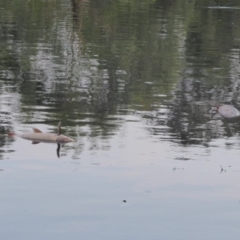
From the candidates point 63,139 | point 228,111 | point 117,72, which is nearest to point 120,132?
point 63,139

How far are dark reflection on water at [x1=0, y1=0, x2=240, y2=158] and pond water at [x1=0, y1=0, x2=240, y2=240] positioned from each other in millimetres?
28

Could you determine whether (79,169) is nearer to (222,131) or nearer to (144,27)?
(222,131)

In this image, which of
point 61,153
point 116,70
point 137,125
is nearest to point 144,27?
point 116,70

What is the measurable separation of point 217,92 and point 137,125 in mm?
3590

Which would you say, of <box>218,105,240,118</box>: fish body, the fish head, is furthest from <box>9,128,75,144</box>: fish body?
<box>218,105,240,118</box>: fish body

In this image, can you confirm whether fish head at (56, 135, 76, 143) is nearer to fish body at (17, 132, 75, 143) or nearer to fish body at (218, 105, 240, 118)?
fish body at (17, 132, 75, 143)

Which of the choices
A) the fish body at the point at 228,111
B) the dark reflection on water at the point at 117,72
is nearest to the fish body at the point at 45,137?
the dark reflection on water at the point at 117,72

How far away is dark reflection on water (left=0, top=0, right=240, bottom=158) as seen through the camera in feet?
42.0

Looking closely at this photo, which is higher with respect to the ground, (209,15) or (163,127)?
(163,127)

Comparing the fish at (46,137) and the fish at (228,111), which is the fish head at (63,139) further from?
the fish at (228,111)

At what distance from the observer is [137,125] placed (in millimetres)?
12430

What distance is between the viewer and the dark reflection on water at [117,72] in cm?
1279

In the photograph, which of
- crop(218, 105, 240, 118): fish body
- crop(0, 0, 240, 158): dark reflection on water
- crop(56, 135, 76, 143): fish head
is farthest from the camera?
crop(218, 105, 240, 118): fish body

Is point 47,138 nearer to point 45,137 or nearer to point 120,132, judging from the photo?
point 45,137
